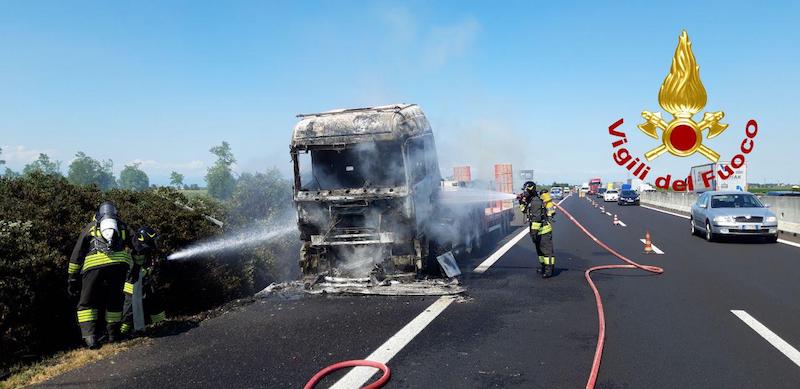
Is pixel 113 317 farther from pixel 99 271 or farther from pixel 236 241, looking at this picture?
pixel 236 241

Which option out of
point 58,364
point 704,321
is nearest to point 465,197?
point 704,321

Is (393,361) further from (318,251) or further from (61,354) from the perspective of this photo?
(318,251)

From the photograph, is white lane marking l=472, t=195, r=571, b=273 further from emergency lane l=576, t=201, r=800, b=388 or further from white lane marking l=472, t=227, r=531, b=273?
emergency lane l=576, t=201, r=800, b=388

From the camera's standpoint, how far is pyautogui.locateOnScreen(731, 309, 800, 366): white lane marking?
16.6 ft

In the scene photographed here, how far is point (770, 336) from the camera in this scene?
5.71 metres

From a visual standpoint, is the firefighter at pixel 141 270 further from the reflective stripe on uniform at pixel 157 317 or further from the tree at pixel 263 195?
the tree at pixel 263 195

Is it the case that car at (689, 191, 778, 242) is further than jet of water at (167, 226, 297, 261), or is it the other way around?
car at (689, 191, 778, 242)

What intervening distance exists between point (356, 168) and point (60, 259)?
4.96m

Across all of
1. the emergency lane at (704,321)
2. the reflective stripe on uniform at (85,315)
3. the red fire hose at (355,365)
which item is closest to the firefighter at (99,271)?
the reflective stripe on uniform at (85,315)

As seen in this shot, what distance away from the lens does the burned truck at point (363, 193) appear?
9023 mm

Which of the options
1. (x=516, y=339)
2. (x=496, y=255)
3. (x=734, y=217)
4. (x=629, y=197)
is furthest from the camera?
(x=629, y=197)

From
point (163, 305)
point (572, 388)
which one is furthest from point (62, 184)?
point (572, 388)

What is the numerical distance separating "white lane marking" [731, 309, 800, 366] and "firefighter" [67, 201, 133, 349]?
719cm

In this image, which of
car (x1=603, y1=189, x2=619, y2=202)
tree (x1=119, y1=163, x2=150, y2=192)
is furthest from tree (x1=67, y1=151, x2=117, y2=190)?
car (x1=603, y1=189, x2=619, y2=202)
